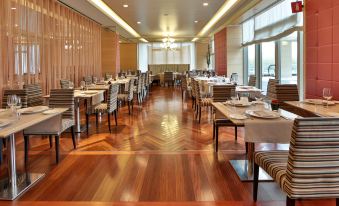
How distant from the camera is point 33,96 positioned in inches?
229

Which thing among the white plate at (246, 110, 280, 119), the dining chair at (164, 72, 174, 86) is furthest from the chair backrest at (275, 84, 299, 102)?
the dining chair at (164, 72, 174, 86)

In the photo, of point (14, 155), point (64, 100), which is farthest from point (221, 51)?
point (14, 155)

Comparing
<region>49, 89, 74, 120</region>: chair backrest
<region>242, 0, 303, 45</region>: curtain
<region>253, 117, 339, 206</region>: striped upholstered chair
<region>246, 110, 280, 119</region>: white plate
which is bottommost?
<region>253, 117, 339, 206</region>: striped upholstered chair

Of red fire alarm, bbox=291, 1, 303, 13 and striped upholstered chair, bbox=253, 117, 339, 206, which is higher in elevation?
red fire alarm, bbox=291, 1, 303, 13

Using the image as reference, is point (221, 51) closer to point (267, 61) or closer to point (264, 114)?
point (267, 61)

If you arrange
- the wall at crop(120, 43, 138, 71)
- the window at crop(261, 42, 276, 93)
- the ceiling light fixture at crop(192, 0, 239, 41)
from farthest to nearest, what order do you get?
the wall at crop(120, 43, 138, 71) < the window at crop(261, 42, 276, 93) < the ceiling light fixture at crop(192, 0, 239, 41)

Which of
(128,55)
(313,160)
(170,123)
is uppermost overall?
(128,55)

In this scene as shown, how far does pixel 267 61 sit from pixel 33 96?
281 inches

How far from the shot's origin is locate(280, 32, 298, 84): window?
7.38 meters

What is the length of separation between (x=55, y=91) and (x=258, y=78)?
782cm

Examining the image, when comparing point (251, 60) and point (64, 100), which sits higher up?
point (251, 60)

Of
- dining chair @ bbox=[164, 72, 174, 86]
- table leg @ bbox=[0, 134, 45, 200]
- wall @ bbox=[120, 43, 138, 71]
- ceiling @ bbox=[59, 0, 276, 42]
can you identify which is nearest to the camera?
table leg @ bbox=[0, 134, 45, 200]

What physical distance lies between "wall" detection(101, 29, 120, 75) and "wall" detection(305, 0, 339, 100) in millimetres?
9847

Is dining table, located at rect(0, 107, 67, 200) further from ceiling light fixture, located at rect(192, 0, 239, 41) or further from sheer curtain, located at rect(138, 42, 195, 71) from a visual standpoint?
sheer curtain, located at rect(138, 42, 195, 71)
